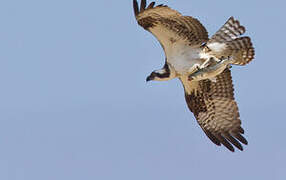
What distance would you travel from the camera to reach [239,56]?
10.0m

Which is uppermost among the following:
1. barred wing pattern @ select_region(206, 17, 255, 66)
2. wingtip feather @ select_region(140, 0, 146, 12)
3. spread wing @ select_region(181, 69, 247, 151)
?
wingtip feather @ select_region(140, 0, 146, 12)

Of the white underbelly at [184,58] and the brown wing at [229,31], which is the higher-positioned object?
the brown wing at [229,31]

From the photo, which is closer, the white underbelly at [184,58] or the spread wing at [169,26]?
the spread wing at [169,26]

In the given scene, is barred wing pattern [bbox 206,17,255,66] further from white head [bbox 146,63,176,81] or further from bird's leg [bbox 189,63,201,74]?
white head [bbox 146,63,176,81]

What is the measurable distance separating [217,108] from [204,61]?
3.87ft

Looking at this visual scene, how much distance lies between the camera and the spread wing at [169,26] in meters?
9.56

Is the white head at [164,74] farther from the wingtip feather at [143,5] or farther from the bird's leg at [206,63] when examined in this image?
the wingtip feather at [143,5]

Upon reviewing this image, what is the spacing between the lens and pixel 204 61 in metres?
10.2

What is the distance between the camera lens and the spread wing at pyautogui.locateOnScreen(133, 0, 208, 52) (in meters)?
9.56

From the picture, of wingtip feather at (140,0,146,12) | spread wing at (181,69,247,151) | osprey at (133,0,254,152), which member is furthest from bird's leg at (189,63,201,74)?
wingtip feather at (140,0,146,12)

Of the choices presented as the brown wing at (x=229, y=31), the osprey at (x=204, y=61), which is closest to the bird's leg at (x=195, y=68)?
the osprey at (x=204, y=61)

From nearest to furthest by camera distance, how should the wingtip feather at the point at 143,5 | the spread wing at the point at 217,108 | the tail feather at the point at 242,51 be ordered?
the wingtip feather at the point at 143,5 → the tail feather at the point at 242,51 → the spread wing at the point at 217,108

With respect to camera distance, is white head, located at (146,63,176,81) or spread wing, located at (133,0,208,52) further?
white head, located at (146,63,176,81)

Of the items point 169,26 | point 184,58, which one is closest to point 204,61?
point 184,58
